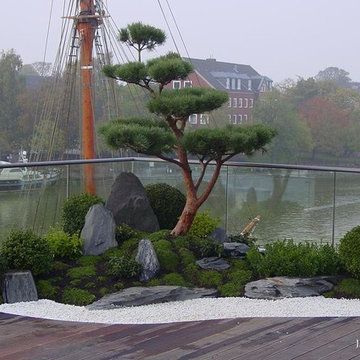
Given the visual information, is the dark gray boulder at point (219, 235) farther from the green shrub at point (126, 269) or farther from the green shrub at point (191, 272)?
the green shrub at point (126, 269)

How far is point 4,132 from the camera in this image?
2611 centimetres

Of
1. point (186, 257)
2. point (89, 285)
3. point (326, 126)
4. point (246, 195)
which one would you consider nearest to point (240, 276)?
point (186, 257)

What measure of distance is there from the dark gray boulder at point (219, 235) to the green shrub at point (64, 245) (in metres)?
1.32

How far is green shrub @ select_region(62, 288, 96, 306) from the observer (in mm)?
4490

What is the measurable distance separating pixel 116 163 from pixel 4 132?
66.8 feet

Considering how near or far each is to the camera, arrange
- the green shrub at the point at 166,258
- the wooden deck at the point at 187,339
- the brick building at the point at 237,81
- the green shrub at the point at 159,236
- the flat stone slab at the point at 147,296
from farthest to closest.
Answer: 1. the brick building at the point at 237,81
2. the green shrub at the point at 159,236
3. the green shrub at the point at 166,258
4. the flat stone slab at the point at 147,296
5. the wooden deck at the point at 187,339

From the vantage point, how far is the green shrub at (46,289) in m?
4.60

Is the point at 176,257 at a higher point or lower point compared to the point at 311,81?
lower

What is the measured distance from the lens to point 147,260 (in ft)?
16.2

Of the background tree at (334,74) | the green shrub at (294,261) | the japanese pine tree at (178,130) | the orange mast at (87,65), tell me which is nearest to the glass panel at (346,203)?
the green shrub at (294,261)

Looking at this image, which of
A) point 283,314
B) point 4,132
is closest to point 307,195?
point 283,314

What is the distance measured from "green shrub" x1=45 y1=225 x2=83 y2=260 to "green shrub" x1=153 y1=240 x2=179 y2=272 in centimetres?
67

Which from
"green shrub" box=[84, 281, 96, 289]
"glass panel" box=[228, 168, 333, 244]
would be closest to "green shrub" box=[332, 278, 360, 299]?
"glass panel" box=[228, 168, 333, 244]

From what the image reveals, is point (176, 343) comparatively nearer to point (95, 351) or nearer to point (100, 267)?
point (95, 351)
